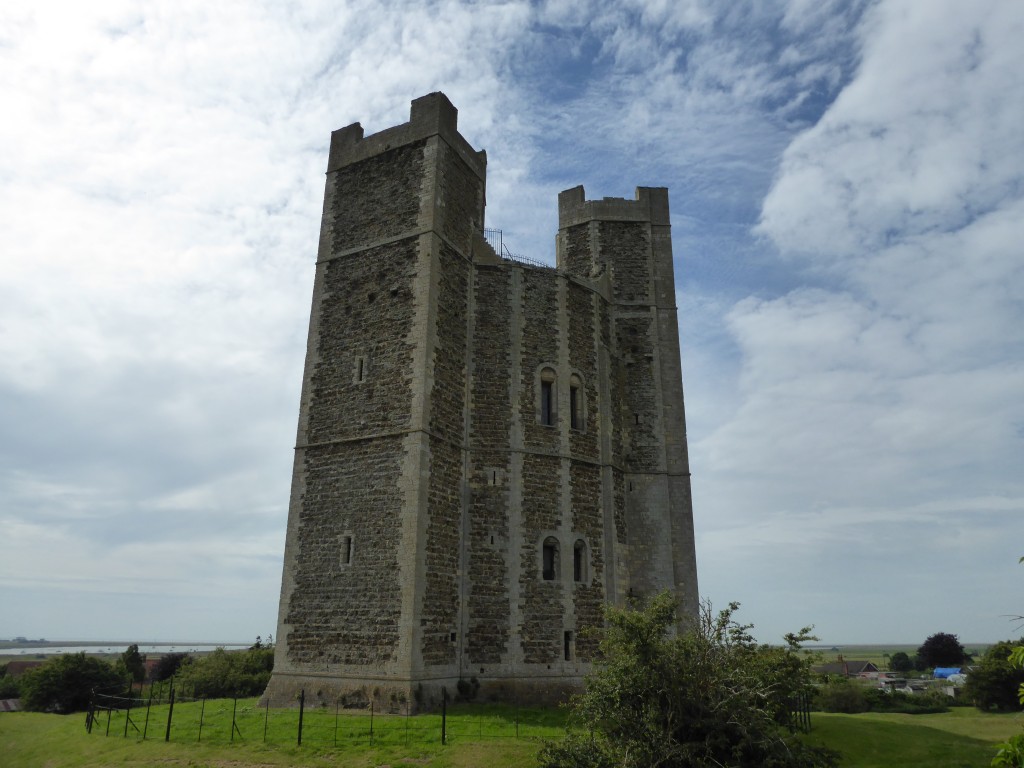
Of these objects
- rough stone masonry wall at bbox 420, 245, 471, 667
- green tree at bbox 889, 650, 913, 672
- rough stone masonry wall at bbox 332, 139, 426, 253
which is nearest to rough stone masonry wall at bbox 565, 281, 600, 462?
rough stone masonry wall at bbox 420, 245, 471, 667

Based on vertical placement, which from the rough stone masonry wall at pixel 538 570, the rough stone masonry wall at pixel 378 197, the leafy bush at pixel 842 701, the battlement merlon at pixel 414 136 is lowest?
the leafy bush at pixel 842 701

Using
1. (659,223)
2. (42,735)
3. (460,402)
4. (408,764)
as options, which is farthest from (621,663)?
(659,223)

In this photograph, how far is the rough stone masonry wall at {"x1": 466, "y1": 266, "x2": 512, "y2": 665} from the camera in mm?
18047

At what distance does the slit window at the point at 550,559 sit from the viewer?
19.2m

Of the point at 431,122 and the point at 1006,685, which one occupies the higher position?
the point at 431,122

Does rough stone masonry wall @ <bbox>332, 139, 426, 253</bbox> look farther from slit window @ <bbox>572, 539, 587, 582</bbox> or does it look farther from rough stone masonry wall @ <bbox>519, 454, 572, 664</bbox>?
slit window @ <bbox>572, 539, 587, 582</bbox>

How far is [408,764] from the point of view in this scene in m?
12.1

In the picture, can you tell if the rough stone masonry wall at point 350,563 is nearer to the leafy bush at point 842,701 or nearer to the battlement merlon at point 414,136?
the battlement merlon at point 414,136

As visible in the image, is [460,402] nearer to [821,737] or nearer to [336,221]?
[336,221]

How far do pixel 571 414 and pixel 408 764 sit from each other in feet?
36.5

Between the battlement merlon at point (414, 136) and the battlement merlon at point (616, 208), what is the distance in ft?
13.5

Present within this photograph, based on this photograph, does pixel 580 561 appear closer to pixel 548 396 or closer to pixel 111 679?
pixel 548 396

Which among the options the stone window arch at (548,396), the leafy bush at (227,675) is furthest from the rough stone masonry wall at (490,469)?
the leafy bush at (227,675)

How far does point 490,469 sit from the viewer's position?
19406mm
